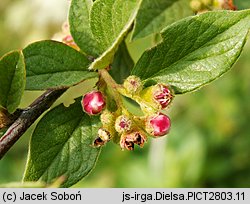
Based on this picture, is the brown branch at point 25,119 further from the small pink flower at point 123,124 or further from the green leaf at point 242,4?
the green leaf at point 242,4

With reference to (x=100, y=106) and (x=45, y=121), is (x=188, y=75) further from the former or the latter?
(x=45, y=121)

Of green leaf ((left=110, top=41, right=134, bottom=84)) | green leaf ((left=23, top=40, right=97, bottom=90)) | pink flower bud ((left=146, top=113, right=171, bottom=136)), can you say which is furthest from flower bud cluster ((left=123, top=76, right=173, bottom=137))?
green leaf ((left=110, top=41, right=134, bottom=84))

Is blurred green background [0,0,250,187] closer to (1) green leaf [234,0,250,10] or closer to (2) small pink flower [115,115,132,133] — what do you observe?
(1) green leaf [234,0,250,10]

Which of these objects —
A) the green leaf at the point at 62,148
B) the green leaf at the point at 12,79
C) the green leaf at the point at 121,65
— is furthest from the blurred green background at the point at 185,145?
the green leaf at the point at 12,79

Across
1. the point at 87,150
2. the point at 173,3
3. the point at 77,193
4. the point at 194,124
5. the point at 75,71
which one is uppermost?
the point at 194,124

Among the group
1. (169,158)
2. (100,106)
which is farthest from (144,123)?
(169,158)
